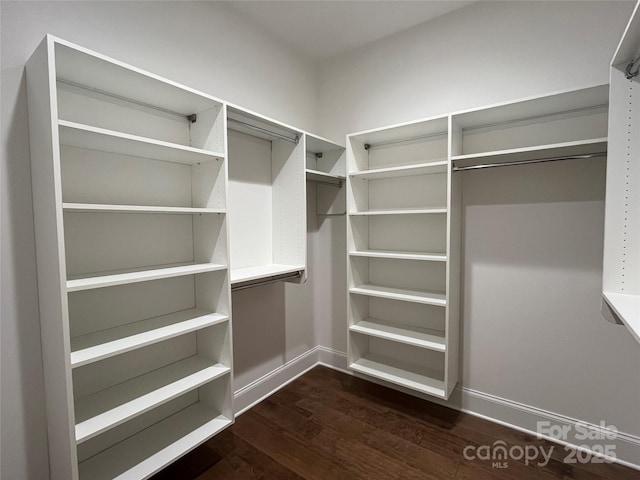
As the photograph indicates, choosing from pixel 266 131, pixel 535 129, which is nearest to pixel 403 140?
pixel 535 129

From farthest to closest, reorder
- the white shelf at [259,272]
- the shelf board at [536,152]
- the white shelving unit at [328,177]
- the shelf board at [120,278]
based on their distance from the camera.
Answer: the white shelving unit at [328,177], the white shelf at [259,272], the shelf board at [536,152], the shelf board at [120,278]

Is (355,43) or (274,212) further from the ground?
(355,43)

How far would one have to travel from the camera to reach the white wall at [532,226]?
1.86 m

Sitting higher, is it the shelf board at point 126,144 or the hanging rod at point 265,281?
the shelf board at point 126,144

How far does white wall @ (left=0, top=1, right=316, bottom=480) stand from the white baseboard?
0.51 ft

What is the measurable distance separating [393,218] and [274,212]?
40.6 inches

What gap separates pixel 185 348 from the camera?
6.35 feet

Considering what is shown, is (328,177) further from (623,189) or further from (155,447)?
(155,447)

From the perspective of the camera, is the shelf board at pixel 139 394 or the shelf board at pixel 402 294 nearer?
the shelf board at pixel 139 394

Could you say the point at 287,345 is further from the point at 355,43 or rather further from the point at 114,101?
the point at 355,43

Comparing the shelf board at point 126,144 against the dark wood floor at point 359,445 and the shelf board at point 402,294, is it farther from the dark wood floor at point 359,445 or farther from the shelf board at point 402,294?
the dark wood floor at point 359,445

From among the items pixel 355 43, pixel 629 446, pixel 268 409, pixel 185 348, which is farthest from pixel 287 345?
pixel 355 43

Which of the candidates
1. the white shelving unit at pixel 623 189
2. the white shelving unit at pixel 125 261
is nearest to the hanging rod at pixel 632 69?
the white shelving unit at pixel 623 189

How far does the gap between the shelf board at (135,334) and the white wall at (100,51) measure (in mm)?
245
